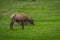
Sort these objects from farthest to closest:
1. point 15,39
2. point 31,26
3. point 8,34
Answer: point 31,26
point 8,34
point 15,39

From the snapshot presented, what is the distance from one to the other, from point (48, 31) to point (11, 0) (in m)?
26.6

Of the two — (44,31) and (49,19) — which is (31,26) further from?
(49,19)

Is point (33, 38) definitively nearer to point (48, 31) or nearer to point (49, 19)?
point (48, 31)

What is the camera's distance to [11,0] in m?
45.7

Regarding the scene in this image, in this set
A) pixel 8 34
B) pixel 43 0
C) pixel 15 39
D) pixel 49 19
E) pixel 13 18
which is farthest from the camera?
pixel 43 0

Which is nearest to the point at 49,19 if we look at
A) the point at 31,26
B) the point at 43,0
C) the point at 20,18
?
the point at 31,26

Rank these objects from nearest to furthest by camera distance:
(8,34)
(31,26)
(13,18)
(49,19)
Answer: (8,34), (13,18), (31,26), (49,19)

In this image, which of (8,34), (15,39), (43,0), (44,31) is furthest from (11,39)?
(43,0)

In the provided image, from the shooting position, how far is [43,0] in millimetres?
45281

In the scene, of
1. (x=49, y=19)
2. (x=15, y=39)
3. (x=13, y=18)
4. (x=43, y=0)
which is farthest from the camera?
(x=43, y=0)

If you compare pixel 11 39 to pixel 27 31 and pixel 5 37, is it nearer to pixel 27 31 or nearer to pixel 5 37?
pixel 5 37

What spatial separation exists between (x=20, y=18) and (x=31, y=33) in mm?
2053

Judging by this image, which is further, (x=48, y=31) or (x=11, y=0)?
(x=11, y=0)

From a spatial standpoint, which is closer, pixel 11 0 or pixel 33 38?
pixel 33 38
